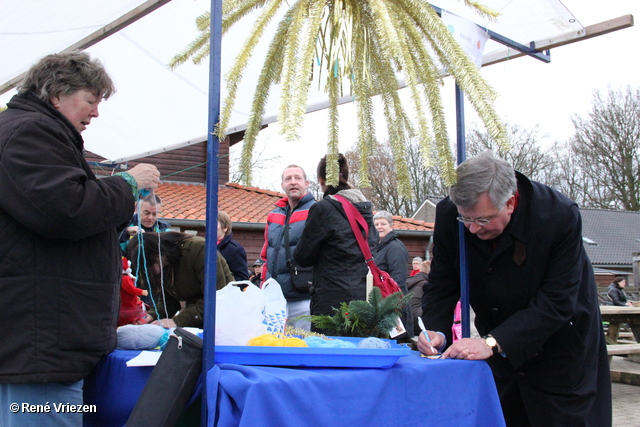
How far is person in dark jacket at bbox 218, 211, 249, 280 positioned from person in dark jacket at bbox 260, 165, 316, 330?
0.58 metres

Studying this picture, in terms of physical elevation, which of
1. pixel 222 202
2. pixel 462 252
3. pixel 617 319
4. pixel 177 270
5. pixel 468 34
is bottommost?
pixel 617 319

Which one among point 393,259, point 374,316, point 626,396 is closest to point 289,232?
point 393,259

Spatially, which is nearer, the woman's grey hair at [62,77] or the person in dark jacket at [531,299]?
the woman's grey hair at [62,77]

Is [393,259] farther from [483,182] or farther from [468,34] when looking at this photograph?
[483,182]

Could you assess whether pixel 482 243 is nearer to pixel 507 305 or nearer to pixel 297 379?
pixel 507 305

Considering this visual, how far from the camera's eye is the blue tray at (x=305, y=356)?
149 cm

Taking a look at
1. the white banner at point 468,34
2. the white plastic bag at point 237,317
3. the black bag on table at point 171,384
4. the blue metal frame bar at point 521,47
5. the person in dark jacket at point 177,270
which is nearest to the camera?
the black bag on table at point 171,384

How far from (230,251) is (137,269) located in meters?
1.74

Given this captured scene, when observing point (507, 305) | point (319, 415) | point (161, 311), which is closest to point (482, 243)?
point (507, 305)

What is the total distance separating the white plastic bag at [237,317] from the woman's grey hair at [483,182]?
758mm

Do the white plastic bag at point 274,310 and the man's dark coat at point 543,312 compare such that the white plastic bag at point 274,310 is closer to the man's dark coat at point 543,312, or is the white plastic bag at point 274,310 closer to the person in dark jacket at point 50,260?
the person in dark jacket at point 50,260

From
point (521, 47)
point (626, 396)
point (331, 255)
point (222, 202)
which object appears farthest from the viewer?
point (222, 202)

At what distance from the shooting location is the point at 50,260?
150 centimetres

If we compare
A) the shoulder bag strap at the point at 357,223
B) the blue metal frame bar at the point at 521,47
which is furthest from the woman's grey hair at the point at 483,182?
the shoulder bag strap at the point at 357,223
